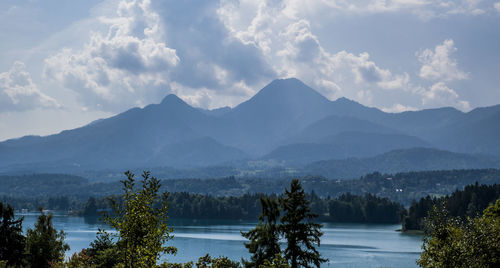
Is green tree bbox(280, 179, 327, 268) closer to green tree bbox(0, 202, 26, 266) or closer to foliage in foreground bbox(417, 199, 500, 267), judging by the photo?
foliage in foreground bbox(417, 199, 500, 267)

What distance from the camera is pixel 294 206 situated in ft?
151

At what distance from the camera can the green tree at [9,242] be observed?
56438 millimetres

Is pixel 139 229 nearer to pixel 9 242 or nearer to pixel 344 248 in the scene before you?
pixel 9 242

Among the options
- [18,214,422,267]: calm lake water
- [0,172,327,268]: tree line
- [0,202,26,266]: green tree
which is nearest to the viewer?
[0,172,327,268]: tree line

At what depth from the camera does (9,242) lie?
189 ft

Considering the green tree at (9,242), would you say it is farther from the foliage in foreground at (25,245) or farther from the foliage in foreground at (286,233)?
the foliage in foreground at (286,233)

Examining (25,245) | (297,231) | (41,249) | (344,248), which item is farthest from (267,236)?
(344,248)

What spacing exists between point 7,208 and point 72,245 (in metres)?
95.4

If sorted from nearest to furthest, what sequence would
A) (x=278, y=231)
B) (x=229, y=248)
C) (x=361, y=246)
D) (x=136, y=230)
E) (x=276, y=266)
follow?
1. (x=136, y=230)
2. (x=276, y=266)
3. (x=278, y=231)
4. (x=229, y=248)
5. (x=361, y=246)

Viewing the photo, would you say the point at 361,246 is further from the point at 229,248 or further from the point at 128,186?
the point at 128,186

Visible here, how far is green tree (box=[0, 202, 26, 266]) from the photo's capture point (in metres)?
56.4

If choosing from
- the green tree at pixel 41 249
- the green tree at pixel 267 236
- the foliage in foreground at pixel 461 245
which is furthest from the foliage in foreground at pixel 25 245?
the foliage in foreground at pixel 461 245

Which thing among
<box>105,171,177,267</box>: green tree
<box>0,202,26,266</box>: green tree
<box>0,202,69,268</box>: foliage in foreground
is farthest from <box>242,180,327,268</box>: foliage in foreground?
<box>0,202,26,266</box>: green tree

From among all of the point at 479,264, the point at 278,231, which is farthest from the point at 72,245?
the point at 479,264
